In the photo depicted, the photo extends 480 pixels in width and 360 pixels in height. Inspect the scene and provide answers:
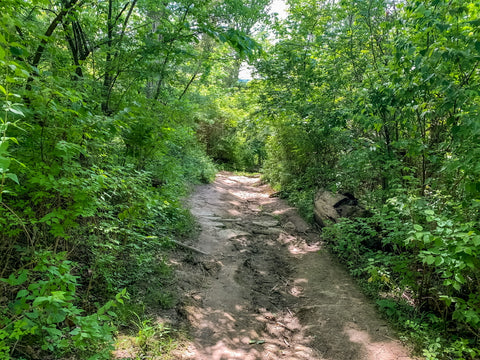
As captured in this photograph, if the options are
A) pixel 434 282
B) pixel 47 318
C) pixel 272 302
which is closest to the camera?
pixel 47 318

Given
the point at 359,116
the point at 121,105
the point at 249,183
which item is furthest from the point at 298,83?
the point at 249,183

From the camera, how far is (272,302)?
4336 mm

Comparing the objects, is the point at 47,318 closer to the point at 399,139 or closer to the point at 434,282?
the point at 434,282

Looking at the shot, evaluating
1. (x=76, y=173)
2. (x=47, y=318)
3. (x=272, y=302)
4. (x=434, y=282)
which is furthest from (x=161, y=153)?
(x=434, y=282)

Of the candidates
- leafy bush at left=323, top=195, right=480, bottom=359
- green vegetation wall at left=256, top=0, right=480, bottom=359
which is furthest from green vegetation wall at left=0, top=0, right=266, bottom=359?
leafy bush at left=323, top=195, right=480, bottom=359

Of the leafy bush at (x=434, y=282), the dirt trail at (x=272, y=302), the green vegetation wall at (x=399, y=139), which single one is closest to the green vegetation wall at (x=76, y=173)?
the dirt trail at (x=272, y=302)

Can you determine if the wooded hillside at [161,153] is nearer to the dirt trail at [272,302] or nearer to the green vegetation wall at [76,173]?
the green vegetation wall at [76,173]

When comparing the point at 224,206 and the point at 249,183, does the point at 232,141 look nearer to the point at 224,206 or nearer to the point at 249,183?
the point at 249,183

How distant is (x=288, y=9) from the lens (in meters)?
7.55

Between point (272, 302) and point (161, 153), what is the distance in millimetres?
2802

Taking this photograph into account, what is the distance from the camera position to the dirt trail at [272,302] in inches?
127

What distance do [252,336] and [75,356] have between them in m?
1.97

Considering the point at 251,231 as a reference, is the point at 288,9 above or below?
above

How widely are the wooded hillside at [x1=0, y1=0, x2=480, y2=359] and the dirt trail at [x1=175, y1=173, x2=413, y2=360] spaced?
0.37m
